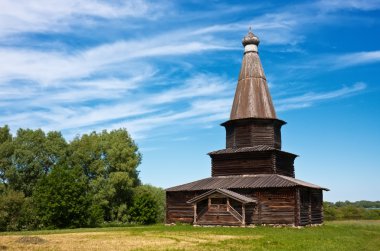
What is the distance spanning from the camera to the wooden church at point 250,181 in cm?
3666

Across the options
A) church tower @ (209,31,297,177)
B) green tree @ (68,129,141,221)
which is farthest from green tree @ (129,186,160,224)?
church tower @ (209,31,297,177)

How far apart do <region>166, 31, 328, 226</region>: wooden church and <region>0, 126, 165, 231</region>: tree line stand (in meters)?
9.57

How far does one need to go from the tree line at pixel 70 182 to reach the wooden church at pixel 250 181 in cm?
957

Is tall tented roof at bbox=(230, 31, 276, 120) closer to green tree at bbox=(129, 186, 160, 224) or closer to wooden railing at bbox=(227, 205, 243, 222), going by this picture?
wooden railing at bbox=(227, 205, 243, 222)

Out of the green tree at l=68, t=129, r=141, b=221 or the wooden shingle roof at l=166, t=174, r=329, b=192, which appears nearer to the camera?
the wooden shingle roof at l=166, t=174, r=329, b=192

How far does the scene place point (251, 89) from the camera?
43188mm

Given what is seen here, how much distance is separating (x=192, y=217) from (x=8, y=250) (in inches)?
903

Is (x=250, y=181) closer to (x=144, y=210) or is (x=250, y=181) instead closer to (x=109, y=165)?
(x=144, y=210)

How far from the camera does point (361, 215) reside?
8131cm

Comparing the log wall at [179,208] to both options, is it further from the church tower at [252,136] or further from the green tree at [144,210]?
the green tree at [144,210]

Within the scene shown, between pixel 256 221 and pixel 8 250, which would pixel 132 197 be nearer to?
pixel 256 221

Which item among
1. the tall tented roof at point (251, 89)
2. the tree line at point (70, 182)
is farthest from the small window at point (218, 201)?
the tree line at point (70, 182)

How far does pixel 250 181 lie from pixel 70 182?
1833cm

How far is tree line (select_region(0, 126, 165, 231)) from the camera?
4341 centimetres
